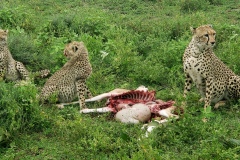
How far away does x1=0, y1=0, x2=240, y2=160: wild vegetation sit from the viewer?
5.73 meters

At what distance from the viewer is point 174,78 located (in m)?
8.01

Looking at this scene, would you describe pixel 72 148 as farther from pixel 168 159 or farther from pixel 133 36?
pixel 133 36

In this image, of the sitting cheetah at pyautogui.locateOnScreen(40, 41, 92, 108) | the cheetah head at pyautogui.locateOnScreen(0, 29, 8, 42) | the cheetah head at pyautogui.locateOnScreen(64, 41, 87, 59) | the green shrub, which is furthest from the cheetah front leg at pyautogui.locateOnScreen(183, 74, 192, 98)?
the green shrub

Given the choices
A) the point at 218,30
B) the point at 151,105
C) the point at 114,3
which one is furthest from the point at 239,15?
the point at 151,105

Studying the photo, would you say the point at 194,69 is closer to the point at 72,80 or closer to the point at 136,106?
the point at 136,106

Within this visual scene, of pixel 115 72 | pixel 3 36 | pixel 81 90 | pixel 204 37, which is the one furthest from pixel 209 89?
pixel 3 36

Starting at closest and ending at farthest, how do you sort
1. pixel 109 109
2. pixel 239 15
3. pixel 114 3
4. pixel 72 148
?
pixel 72 148
pixel 109 109
pixel 239 15
pixel 114 3

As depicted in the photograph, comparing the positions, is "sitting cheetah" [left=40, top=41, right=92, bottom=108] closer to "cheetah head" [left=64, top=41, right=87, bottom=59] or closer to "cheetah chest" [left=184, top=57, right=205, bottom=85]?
"cheetah head" [left=64, top=41, right=87, bottom=59]

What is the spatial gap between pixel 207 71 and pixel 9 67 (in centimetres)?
322

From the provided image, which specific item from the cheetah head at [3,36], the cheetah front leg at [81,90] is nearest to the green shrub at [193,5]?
the cheetah head at [3,36]

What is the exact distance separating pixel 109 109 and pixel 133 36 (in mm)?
2978

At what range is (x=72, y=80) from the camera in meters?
7.30

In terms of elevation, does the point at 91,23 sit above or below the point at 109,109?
above

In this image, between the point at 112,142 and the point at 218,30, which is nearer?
the point at 112,142
